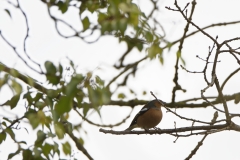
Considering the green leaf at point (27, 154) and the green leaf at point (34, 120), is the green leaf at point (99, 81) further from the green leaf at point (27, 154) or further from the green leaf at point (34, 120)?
the green leaf at point (27, 154)

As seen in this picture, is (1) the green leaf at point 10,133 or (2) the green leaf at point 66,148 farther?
(1) the green leaf at point 10,133

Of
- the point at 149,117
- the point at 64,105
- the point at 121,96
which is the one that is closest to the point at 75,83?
→ the point at 64,105

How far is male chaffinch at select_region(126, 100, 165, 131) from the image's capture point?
8172 millimetres

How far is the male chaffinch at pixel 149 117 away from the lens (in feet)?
26.8

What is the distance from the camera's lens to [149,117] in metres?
8.16

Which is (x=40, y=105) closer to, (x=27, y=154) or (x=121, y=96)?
(x=27, y=154)

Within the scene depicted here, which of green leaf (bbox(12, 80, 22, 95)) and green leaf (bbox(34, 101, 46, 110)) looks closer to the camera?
green leaf (bbox(12, 80, 22, 95))

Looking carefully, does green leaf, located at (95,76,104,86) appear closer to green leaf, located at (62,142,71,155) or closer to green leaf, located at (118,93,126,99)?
green leaf, located at (62,142,71,155)

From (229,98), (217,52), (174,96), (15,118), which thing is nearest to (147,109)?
(174,96)

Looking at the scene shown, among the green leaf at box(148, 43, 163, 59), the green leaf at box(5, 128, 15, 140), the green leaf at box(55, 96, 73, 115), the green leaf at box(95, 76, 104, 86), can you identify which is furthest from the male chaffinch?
the green leaf at box(55, 96, 73, 115)

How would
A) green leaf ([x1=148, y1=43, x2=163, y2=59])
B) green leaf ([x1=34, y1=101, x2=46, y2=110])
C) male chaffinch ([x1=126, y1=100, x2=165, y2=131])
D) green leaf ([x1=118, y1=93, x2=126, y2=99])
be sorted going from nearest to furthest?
green leaf ([x1=148, y1=43, x2=163, y2=59]) < green leaf ([x1=34, y1=101, x2=46, y2=110]) < green leaf ([x1=118, y1=93, x2=126, y2=99]) < male chaffinch ([x1=126, y1=100, x2=165, y2=131])

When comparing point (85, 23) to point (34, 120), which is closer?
point (34, 120)

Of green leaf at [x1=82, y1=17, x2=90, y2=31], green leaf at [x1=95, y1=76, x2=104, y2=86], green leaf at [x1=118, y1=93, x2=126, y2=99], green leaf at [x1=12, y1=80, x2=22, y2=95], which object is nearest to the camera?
green leaf at [x1=12, y1=80, x2=22, y2=95]

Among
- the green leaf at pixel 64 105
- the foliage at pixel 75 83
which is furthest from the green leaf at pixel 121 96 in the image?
the green leaf at pixel 64 105
